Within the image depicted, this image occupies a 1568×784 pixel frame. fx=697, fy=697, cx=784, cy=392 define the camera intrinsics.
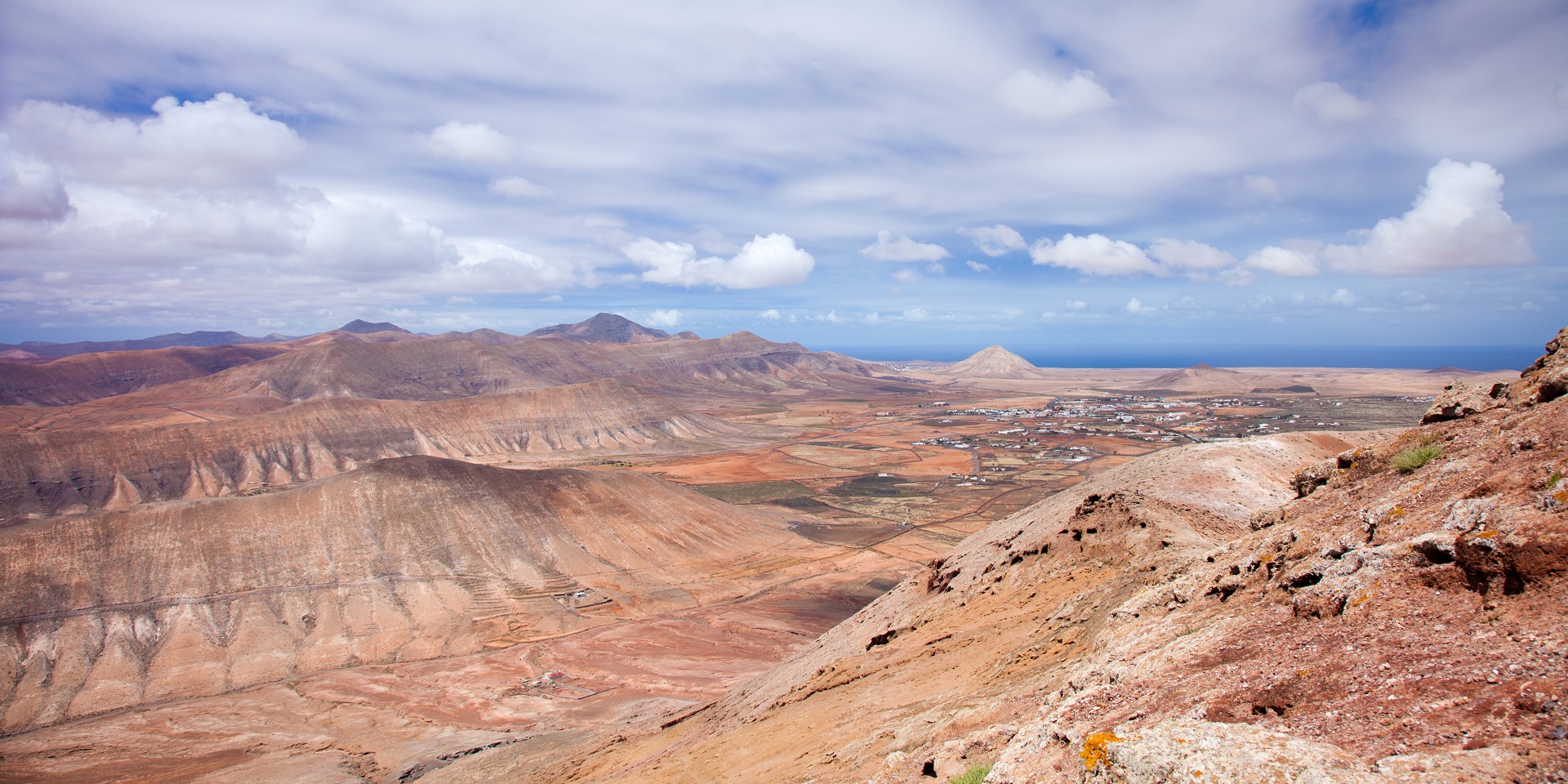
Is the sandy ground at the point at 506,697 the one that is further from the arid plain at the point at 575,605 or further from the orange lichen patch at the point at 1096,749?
the orange lichen patch at the point at 1096,749

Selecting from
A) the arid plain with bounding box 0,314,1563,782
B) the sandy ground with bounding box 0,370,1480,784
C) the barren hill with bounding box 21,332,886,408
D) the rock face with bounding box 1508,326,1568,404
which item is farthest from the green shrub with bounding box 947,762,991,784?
the barren hill with bounding box 21,332,886,408

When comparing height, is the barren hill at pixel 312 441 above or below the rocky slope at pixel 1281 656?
below

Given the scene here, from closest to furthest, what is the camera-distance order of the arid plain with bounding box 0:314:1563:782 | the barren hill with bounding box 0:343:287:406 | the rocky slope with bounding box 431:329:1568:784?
1. the rocky slope with bounding box 431:329:1568:784
2. the arid plain with bounding box 0:314:1563:782
3. the barren hill with bounding box 0:343:287:406

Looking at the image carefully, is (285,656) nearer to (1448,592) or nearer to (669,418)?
(1448,592)

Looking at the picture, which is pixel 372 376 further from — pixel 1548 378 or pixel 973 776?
pixel 1548 378

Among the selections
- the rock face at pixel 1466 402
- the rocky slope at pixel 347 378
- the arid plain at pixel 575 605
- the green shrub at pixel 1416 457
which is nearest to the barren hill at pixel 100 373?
the rocky slope at pixel 347 378

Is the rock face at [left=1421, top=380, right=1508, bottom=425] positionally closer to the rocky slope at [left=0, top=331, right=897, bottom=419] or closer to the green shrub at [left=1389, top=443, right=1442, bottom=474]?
the green shrub at [left=1389, top=443, right=1442, bottom=474]
